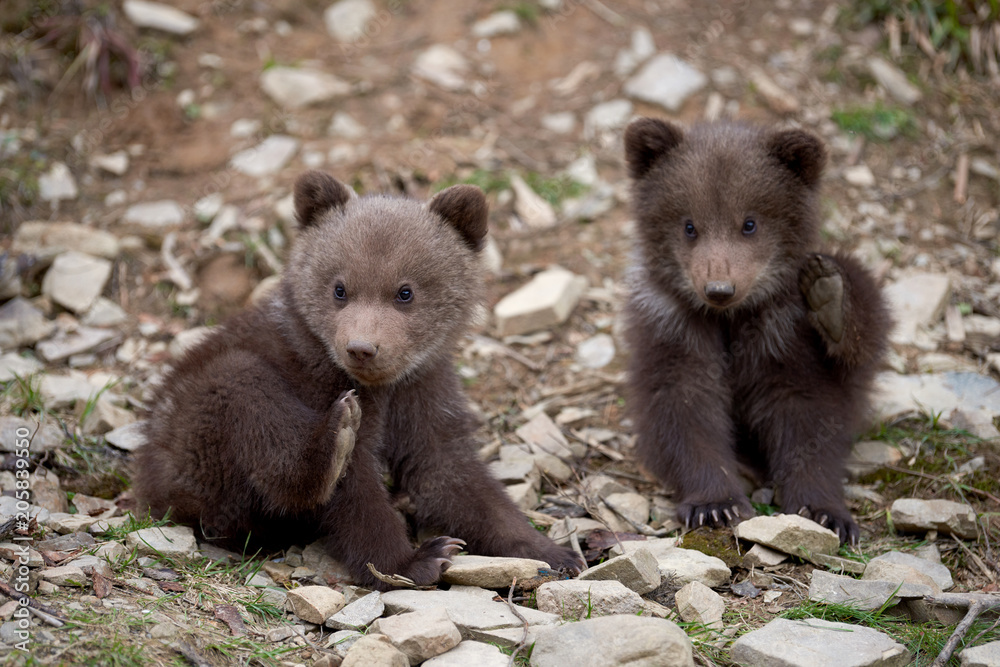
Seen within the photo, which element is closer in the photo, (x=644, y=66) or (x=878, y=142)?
(x=878, y=142)

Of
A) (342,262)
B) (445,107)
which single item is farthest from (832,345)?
(445,107)

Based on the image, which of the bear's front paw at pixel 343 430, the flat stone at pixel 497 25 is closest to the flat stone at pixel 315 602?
the bear's front paw at pixel 343 430

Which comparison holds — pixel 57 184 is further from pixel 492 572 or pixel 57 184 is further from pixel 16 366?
pixel 492 572

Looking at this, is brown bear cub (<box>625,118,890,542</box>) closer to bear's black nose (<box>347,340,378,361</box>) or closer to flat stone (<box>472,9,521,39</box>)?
bear's black nose (<box>347,340,378,361</box>)

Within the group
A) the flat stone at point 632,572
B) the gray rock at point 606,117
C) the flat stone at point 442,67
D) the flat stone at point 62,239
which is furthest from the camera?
the flat stone at point 442,67

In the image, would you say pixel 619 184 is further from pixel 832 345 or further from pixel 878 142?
pixel 832 345

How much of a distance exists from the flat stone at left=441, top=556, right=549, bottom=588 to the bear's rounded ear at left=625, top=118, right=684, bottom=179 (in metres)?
2.87

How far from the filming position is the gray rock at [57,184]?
8.60m

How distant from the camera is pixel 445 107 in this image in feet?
32.2

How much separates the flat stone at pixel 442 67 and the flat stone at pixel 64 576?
6.88 metres

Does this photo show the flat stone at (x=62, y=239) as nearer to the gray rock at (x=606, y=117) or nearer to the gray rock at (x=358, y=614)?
the gray rock at (x=606, y=117)

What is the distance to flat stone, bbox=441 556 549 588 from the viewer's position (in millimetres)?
4812

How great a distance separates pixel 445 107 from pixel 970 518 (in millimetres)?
6417

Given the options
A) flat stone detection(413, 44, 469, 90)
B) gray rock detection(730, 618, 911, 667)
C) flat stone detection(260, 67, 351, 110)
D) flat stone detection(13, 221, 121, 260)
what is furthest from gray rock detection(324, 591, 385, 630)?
flat stone detection(413, 44, 469, 90)
